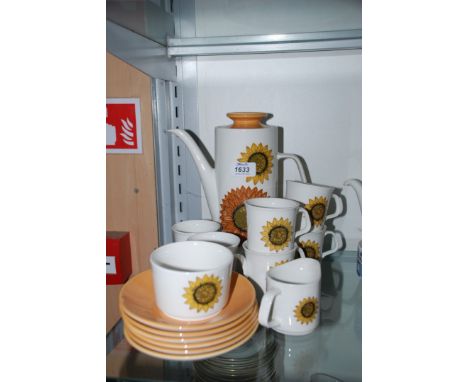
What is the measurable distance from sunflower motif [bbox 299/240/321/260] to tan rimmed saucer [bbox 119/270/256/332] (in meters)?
0.17

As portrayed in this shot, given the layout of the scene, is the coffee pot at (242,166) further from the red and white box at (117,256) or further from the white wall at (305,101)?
the red and white box at (117,256)

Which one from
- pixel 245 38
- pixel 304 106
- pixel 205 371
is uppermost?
pixel 245 38

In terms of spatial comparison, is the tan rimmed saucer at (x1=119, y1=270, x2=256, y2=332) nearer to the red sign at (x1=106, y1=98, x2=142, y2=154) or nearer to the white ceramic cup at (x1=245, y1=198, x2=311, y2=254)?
the white ceramic cup at (x1=245, y1=198, x2=311, y2=254)

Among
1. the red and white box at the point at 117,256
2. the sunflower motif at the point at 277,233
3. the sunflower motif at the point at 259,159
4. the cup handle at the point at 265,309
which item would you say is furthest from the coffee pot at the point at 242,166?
the red and white box at the point at 117,256

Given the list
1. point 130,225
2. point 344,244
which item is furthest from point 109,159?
point 344,244

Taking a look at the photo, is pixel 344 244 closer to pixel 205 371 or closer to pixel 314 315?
pixel 314 315

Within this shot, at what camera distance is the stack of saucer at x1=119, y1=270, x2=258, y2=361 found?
52 centimetres

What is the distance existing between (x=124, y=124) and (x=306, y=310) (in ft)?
1.88

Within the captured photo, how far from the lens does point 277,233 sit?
0.67 metres

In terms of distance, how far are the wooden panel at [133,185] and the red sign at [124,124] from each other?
1cm

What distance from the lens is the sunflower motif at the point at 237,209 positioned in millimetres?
756

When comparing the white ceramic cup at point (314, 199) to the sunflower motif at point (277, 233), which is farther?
the white ceramic cup at point (314, 199)

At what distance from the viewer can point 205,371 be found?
59 cm
